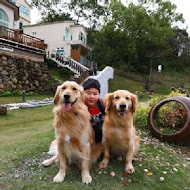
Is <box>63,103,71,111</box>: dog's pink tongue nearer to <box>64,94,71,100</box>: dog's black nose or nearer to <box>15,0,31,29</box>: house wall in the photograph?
<box>64,94,71,100</box>: dog's black nose

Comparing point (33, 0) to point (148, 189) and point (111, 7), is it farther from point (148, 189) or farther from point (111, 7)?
point (148, 189)

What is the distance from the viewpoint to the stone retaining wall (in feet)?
43.5

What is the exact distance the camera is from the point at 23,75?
1487 cm

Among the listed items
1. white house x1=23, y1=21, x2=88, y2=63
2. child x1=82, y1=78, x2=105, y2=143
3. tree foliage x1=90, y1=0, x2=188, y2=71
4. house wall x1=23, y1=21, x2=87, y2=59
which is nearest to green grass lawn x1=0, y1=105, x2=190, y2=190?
child x1=82, y1=78, x2=105, y2=143

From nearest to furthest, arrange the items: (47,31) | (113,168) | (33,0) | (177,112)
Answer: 1. (113,168)
2. (177,112)
3. (47,31)
4. (33,0)

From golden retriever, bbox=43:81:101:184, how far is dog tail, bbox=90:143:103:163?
300 millimetres

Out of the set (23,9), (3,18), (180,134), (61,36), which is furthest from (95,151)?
(23,9)

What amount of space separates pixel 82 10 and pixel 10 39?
77.3 feet

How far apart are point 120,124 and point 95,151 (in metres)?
0.70

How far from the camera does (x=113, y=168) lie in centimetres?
299

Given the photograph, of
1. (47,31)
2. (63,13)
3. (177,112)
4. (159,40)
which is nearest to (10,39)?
(47,31)

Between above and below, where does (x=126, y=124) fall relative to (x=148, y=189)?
above

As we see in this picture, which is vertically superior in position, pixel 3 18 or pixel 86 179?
pixel 3 18

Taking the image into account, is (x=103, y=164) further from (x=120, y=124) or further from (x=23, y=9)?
(x=23, y=9)
